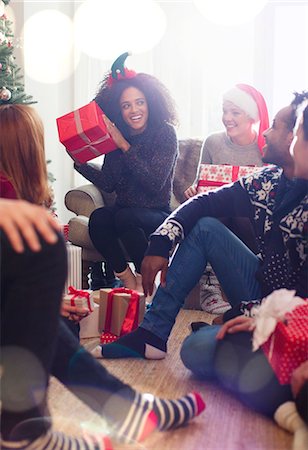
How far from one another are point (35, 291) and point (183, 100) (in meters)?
3.87

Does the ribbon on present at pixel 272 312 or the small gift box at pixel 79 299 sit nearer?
the ribbon on present at pixel 272 312

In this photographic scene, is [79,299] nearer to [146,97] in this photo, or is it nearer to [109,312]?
[109,312]

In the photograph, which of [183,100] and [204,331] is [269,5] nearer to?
[183,100]

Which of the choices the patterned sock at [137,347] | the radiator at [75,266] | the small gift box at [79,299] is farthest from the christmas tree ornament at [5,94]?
the patterned sock at [137,347]

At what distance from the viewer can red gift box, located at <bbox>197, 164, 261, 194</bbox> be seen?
2.94m

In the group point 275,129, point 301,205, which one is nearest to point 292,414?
point 301,205

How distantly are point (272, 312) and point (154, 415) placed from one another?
40cm

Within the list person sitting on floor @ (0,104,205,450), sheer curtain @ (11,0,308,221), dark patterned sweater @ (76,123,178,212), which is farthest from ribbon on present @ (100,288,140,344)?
sheer curtain @ (11,0,308,221)

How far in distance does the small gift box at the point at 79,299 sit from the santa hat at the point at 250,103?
1.31m

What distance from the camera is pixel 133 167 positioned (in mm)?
3062

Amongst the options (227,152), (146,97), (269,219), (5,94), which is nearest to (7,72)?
(5,94)

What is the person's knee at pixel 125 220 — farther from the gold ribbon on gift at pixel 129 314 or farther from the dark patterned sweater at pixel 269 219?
the dark patterned sweater at pixel 269 219

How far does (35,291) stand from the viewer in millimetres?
1115

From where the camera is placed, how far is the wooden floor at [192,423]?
145 cm
